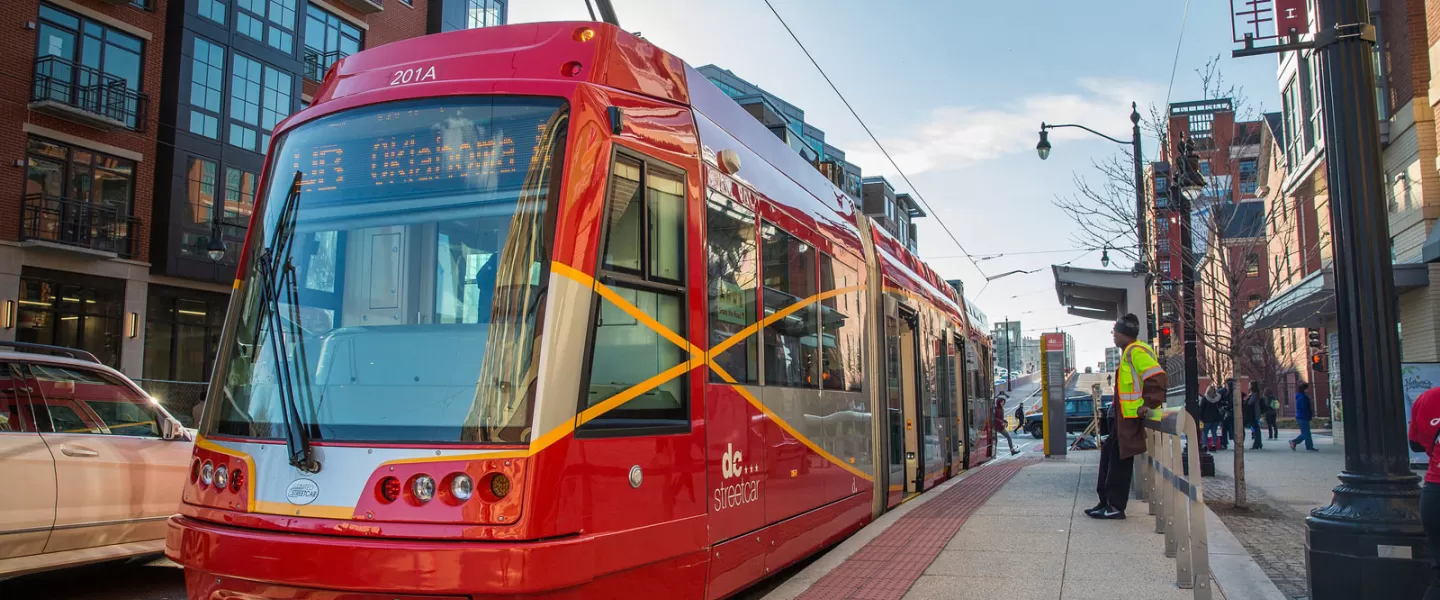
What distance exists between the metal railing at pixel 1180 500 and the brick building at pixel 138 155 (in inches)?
742

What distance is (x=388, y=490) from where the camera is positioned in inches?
159

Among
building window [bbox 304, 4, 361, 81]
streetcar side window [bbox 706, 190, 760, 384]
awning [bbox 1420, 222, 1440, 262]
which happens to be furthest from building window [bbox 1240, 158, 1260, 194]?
building window [bbox 304, 4, 361, 81]

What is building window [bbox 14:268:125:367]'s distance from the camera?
21.0 m

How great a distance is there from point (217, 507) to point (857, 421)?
5092 mm

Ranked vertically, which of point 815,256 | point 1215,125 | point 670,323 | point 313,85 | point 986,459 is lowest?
point 986,459

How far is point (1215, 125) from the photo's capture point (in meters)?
16.2

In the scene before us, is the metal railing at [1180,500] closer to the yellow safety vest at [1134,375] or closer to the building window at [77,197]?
the yellow safety vest at [1134,375]

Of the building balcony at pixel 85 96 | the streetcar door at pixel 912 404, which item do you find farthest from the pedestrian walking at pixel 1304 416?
the building balcony at pixel 85 96

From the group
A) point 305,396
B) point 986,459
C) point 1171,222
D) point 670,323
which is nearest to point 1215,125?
point 1171,222

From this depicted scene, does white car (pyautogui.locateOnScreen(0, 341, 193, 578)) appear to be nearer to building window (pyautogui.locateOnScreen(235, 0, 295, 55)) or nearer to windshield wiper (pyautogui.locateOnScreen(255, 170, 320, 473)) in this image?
windshield wiper (pyautogui.locateOnScreen(255, 170, 320, 473))

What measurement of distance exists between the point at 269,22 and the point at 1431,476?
2744cm

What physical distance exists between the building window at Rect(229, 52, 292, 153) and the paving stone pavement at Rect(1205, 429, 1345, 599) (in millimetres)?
23424

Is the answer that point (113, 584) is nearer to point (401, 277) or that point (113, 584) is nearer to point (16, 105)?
point (401, 277)

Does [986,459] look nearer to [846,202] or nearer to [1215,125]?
[1215,125]
